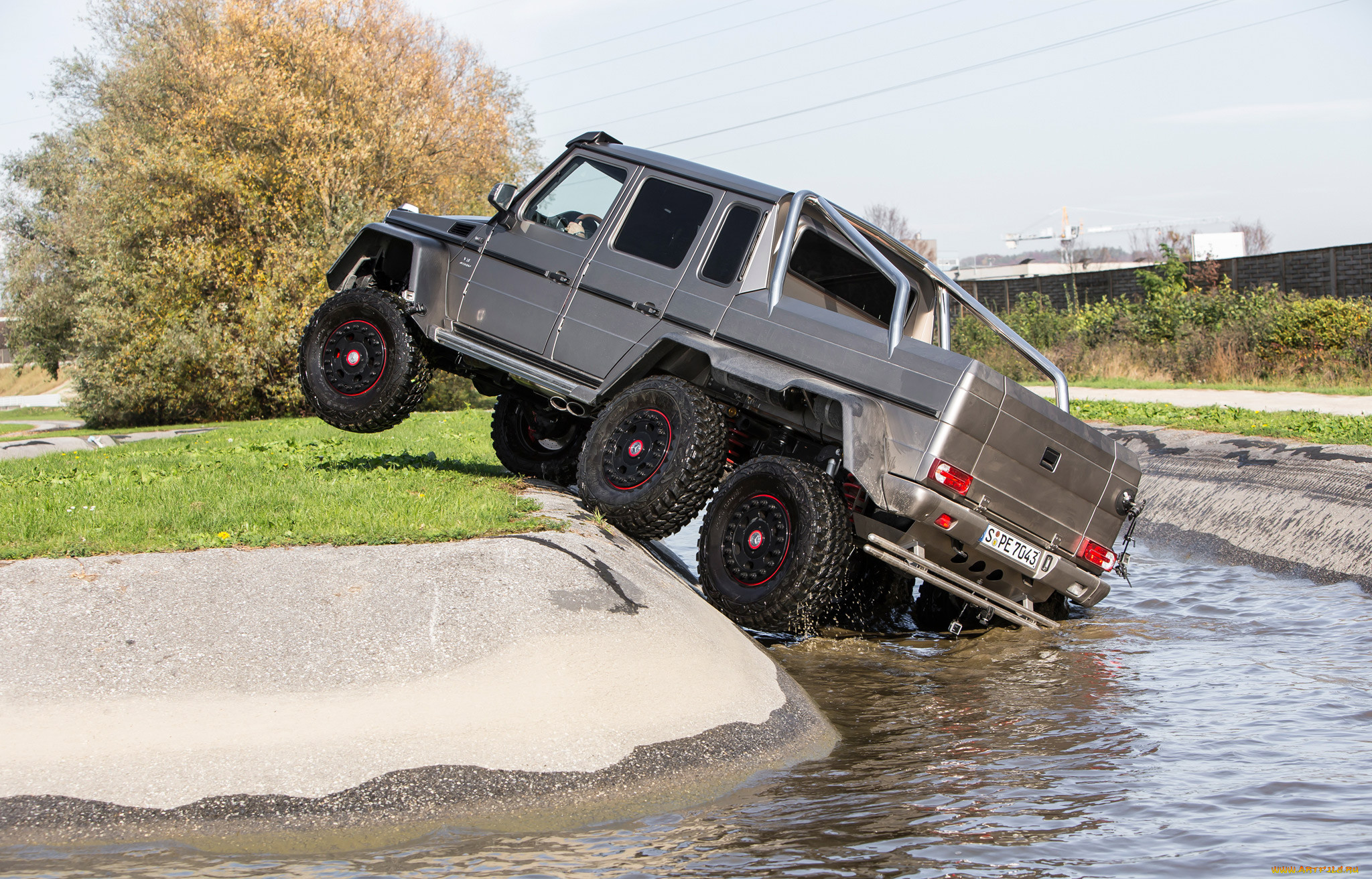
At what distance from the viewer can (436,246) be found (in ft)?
28.9

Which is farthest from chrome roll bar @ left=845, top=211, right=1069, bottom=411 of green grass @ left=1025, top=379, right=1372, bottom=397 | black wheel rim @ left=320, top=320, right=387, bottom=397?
green grass @ left=1025, top=379, right=1372, bottom=397

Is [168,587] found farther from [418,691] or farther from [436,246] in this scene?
[436,246]

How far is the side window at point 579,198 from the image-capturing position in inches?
330

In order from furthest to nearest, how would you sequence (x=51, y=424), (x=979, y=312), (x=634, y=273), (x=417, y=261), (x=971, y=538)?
(x=51, y=424) → (x=417, y=261) → (x=634, y=273) → (x=979, y=312) → (x=971, y=538)

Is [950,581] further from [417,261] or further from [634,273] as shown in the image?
[417,261]

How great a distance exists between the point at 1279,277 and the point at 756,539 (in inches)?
826

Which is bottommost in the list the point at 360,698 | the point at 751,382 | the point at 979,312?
the point at 360,698

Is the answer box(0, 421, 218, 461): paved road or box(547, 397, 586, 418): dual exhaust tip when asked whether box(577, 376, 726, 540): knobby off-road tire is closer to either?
box(547, 397, 586, 418): dual exhaust tip

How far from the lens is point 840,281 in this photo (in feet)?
26.6

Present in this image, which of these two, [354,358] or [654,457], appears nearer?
[654,457]

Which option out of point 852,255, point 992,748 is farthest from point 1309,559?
point 992,748

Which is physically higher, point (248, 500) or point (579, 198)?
point (579, 198)

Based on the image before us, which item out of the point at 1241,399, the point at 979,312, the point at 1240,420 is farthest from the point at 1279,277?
the point at 979,312

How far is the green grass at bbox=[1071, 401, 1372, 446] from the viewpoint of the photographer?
530 inches
